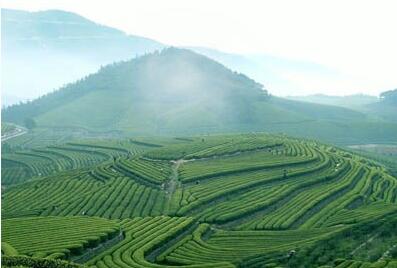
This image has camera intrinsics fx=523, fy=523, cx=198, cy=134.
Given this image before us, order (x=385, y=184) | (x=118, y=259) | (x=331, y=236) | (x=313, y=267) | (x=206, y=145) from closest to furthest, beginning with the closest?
(x=313, y=267), (x=118, y=259), (x=331, y=236), (x=385, y=184), (x=206, y=145)

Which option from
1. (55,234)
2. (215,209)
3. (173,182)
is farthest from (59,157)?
(55,234)

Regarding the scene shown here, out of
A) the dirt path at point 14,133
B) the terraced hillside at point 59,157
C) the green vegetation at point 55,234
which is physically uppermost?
the green vegetation at point 55,234

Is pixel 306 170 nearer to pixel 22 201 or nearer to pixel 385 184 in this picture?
pixel 385 184

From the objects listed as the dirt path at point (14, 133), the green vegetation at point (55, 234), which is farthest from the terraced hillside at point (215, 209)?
the dirt path at point (14, 133)


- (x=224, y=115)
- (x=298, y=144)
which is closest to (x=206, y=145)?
(x=298, y=144)

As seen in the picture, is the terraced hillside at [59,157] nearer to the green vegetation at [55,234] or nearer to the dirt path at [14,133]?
the green vegetation at [55,234]

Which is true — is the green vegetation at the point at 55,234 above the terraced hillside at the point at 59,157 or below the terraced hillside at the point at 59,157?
above

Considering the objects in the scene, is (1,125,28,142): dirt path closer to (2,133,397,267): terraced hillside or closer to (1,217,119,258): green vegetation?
(2,133,397,267): terraced hillside

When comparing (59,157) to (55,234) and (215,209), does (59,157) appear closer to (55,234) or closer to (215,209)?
(215,209)
